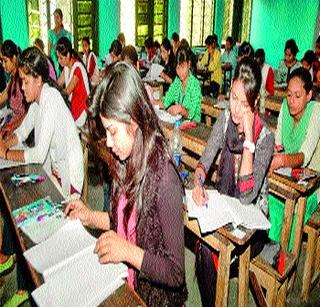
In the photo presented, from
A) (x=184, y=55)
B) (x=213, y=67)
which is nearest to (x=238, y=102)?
(x=184, y=55)

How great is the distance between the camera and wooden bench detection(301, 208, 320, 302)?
2.92m

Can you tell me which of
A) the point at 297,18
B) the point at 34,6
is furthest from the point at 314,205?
the point at 297,18

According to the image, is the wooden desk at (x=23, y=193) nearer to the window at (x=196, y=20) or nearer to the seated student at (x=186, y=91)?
the seated student at (x=186, y=91)

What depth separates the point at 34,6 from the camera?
343 inches

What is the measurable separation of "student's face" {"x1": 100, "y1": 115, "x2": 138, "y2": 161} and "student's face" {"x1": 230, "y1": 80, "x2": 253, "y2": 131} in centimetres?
111

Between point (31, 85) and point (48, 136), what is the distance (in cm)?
36

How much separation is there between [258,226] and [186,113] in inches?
95.2

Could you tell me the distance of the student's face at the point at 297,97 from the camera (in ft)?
9.96

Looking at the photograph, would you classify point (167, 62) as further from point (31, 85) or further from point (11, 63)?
point (31, 85)

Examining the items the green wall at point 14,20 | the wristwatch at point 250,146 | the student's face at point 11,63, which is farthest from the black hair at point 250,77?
the green wall at point 14,20

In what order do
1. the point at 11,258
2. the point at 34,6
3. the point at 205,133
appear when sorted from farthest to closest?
the point at 34,6 → the point at 205,133 → the point at 11,258

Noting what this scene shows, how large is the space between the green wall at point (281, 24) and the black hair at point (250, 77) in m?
11.8

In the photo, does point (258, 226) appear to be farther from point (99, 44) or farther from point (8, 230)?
point (99, 44)

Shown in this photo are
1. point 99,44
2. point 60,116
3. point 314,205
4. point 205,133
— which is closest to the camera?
point 60,116
